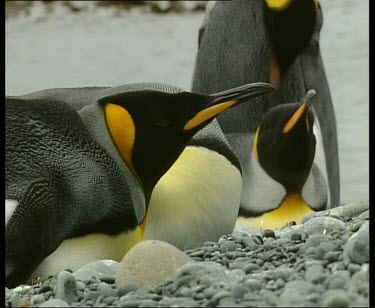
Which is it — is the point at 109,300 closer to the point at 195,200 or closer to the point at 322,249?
the point at 322,249

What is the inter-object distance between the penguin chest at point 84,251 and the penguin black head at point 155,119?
96 mm

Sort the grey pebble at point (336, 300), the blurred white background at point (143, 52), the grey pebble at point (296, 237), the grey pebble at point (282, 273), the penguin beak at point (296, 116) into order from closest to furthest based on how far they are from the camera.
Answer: the grey pebble at point (336, 300) < the grey pebble at point (282, 273) < the grey pebble at point (296, 237) < the penguin beak at point (296, 116) < the blurred white background at point (143, 52)

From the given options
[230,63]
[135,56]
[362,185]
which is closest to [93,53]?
[135,56]

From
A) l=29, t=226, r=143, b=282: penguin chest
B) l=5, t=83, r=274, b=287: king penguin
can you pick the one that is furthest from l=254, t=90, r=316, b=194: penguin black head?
l=29, t=226, r=143, b=282: penguin chest

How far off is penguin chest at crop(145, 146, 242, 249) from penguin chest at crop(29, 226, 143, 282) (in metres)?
0.14

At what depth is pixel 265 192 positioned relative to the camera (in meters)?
1.92

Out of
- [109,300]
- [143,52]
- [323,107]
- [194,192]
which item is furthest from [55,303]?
[143,52]

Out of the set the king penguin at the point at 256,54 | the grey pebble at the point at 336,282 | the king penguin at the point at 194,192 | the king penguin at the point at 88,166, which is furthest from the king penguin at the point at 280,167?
the grey pebble at the point at 336,282

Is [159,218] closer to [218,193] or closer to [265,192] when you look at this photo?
[218,193]

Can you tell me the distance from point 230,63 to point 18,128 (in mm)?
1053

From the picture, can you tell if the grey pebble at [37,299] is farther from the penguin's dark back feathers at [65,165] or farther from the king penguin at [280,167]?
the king penguin at [280,167]

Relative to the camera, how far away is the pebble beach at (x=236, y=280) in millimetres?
829

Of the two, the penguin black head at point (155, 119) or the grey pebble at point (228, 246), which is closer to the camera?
the grey pebble at point (228, 246)

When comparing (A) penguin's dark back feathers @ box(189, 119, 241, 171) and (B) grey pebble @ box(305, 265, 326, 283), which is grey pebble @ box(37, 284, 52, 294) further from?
(A) penguin's dark back feathers @ box(189, 119, 241, 171)
